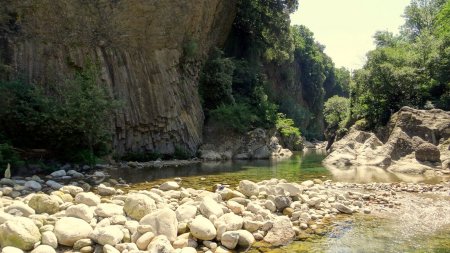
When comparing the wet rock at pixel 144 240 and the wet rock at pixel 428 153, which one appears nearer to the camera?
the wet rock at pixel 144 240

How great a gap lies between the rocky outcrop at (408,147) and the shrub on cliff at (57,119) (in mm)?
15464

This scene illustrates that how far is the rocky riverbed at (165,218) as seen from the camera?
26.0ft

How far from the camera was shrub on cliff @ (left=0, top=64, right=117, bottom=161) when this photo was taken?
18328 millimetres

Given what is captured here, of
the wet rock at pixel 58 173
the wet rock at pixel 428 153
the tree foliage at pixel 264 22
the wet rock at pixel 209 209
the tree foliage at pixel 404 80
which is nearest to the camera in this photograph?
the wet rock at pixel 209 209

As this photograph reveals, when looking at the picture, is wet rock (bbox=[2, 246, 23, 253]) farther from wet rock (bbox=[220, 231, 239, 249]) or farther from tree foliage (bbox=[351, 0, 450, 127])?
tree foliage (bbox=[351, 0, 450, 127])

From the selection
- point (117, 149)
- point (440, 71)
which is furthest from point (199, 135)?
point (440, 71)

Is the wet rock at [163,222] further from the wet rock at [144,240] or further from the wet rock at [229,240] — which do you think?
the wet rock at [229,240]

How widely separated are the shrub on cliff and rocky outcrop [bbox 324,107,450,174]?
1546 cm

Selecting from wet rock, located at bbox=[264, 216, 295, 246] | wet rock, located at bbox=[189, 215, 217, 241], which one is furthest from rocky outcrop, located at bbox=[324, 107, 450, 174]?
wet rock, located at bbox=[189, 215, 217, 241]

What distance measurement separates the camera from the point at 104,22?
84.8ft

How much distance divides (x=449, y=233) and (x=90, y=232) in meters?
8.39

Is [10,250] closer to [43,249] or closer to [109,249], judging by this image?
[43,249]

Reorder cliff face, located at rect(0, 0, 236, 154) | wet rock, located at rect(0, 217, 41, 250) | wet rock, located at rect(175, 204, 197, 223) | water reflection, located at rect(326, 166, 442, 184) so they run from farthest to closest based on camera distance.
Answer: cliff face, located at rect(0, 0, 236, 154)
water reflection, located at rect(326, 166, 442, 184)
wet rock, located at rect(175, 204, 197, 223)
wet rock, located at rect(0, 217, 41, 250)

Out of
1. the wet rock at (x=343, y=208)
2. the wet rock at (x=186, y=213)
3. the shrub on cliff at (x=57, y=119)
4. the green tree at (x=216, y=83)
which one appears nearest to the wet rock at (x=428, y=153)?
the wet rock at (x=343, y=208)
